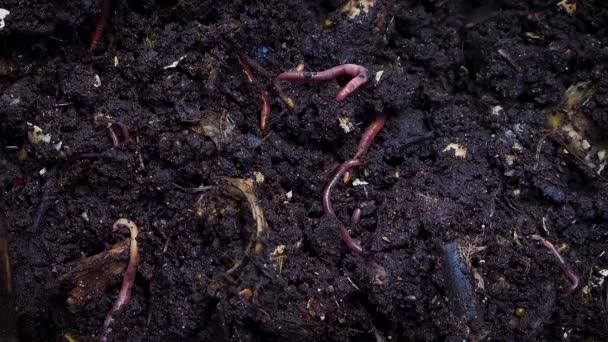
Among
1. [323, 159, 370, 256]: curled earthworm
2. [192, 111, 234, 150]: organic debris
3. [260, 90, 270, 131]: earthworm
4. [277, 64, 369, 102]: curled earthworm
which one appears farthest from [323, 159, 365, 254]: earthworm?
[192, 111, 234, 150]: organic debris

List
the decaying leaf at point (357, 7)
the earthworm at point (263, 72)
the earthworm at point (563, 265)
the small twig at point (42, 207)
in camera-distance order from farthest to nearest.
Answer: the decaying leaf at point (357, 7) → the earthworm at point (263, 72) → the earthworm at point (563, 265) → the small twig at point (42, 207)

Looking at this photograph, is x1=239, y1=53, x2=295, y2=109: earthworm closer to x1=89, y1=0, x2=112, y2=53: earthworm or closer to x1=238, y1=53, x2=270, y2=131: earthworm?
x1=238, y1=53, x2=270, y2=131: earthworm

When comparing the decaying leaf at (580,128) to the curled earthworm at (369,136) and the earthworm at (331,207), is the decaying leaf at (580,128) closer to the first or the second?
the curled earthworm at (369,136)

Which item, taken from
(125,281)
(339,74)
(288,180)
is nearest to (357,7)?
(339,74)

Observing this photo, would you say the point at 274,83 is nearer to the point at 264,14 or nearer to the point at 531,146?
the point at 264,14

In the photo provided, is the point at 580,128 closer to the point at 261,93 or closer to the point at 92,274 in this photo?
the point at 261,93

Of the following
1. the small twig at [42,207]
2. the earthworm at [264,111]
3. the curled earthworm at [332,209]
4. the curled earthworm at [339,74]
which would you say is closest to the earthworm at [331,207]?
the curled earthworm at [332,209]

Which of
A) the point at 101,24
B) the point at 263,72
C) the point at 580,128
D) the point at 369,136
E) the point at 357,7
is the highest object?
the point at 101,24
